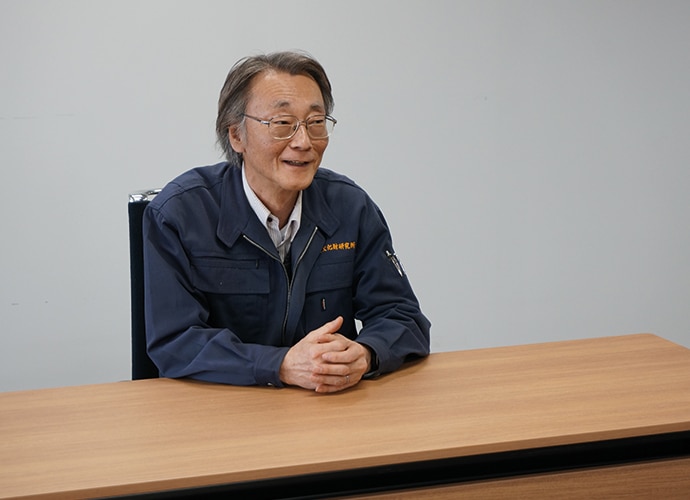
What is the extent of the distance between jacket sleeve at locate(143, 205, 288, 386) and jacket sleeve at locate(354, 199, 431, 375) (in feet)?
1.03

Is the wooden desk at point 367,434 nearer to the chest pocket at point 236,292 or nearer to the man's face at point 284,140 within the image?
the chest pocket at point 236,292

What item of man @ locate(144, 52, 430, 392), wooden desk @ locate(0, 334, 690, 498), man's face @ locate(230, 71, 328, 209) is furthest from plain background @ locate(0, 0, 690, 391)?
wooden desk @ locate(0, 334, 690, 498)

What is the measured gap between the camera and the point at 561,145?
3979 millimetres

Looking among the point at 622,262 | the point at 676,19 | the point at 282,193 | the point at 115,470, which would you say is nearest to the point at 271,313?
the point at 282,193

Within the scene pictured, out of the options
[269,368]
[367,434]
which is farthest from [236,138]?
[367,434]

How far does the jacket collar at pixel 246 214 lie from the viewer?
6.95 feet

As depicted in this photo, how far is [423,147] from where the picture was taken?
12.6 ft

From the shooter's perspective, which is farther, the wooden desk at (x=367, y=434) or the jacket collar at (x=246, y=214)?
the jacket collar at (x=246, y=214)

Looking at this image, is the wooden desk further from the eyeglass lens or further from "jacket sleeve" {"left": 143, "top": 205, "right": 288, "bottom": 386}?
the eyeglass lens

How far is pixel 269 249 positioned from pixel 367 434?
2.12 ft

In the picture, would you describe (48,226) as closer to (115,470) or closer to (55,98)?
(55,98)

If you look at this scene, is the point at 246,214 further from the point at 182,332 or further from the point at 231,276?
the point at 182,332

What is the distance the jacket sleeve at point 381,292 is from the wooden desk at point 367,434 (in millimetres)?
173

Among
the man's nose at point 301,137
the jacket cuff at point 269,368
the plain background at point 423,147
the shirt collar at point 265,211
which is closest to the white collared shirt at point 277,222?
the shirt collar at point 265,211
